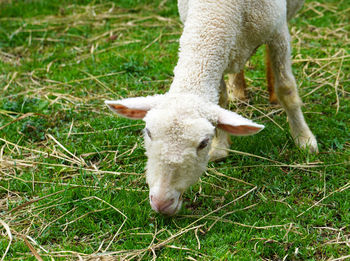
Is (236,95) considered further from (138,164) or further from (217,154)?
(138,164)

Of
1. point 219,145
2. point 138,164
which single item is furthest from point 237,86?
point 138,164

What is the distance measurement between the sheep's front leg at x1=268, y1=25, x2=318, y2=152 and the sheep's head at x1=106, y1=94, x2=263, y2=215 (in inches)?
47.4

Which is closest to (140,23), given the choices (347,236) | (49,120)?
(49,120)

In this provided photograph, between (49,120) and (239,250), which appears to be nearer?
(239,250)

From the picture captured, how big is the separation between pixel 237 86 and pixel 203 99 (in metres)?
1.91

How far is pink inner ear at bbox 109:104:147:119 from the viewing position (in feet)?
10.0

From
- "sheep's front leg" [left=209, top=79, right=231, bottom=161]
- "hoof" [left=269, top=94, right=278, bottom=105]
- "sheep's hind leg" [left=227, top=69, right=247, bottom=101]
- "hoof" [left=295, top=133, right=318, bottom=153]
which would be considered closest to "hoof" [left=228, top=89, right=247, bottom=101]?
"sheep's hind leg" [left=227, top=69, right=247, bottom=101]

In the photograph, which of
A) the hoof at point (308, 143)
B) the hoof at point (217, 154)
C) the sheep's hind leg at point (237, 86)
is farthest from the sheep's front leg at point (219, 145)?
the sheep's hind leg at point (237, 86)

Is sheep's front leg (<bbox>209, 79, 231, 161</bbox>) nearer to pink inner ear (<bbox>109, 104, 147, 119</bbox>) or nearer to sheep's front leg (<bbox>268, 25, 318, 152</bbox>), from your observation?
sheep's front leg (<bbox>268, 25, 318, 152</bbox>)

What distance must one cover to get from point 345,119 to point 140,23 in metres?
3.69

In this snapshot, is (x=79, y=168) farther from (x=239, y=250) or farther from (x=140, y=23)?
(x=140, y=23)

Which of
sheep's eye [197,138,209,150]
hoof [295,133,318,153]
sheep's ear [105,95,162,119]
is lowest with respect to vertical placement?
hoof [295,133,318,153]

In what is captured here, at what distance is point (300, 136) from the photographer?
410 cm

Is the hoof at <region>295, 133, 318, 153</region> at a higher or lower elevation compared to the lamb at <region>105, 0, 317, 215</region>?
lower
